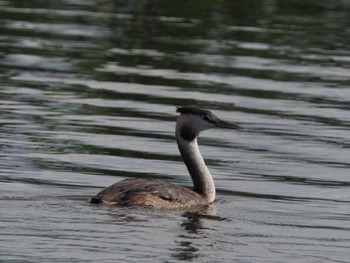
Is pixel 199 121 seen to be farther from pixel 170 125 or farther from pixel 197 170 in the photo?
pixel 170 125

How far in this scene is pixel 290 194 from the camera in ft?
59.3

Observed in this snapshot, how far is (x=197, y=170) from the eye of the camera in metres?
18.0

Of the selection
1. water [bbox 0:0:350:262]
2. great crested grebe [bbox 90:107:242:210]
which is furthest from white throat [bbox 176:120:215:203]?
water [bbox 0:0:350:262]

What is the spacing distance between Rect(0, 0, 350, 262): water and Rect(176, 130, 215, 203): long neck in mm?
258

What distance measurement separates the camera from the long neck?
17.6 m

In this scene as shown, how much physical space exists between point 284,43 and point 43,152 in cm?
1256

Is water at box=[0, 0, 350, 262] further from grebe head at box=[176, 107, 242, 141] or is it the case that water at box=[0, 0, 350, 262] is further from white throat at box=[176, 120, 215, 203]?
grebe head at box=[176, 107, 242, 141]

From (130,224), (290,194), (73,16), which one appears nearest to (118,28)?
(73,16)

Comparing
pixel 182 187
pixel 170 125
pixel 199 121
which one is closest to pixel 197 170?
pixel 199 121

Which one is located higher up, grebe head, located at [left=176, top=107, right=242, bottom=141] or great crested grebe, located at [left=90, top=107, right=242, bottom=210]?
grebe head, located at [left=176, top=107, right=242, bottom=141]

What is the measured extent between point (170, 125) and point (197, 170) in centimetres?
461

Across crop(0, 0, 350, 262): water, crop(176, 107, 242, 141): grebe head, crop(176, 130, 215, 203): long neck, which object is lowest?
crop(0, 0, 350, 262): water

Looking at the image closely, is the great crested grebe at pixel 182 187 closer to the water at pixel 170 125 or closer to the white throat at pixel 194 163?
the white throat at pixel 194 163

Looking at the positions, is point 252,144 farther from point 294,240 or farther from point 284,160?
point 294,240
